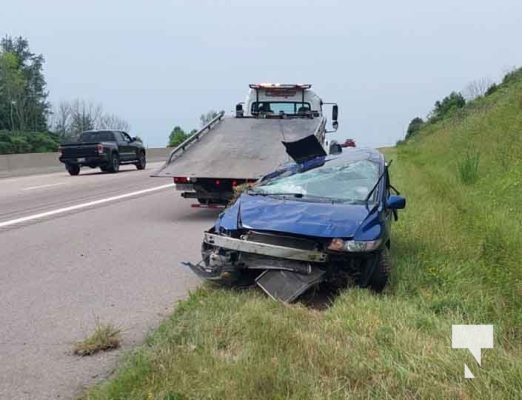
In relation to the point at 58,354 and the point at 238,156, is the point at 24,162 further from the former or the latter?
the point at 58,354

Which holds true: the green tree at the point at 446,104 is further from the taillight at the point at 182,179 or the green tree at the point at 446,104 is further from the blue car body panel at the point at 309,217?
the blue car body panel at the point at 309,217

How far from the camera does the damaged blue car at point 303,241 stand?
6129 mm

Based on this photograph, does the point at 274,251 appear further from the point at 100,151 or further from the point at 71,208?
the point at 100,151

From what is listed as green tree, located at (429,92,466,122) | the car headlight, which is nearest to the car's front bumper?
the car headlight

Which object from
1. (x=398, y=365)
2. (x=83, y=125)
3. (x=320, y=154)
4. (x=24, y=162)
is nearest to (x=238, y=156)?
(x=320, y=154)

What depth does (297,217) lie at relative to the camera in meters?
6.48

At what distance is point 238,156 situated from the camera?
13.2 meters

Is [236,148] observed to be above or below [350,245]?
above

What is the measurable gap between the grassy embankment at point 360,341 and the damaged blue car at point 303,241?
259 mm

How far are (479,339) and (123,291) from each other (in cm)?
402

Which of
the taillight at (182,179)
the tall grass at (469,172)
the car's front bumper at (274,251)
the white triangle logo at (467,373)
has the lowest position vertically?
the tall grass at (469,172)

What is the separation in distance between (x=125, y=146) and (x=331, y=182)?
24.0 metres

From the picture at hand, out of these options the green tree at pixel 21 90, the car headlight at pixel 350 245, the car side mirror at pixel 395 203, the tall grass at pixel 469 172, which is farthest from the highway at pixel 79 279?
the green tree at pixel 21 90

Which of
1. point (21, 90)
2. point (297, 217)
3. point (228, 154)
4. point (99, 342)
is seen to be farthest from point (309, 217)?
point (21, 90)
